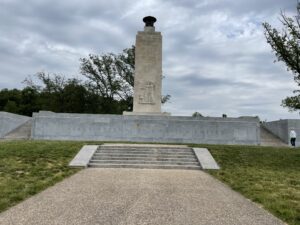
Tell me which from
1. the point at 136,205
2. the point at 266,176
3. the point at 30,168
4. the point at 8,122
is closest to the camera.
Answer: the point at 136,205

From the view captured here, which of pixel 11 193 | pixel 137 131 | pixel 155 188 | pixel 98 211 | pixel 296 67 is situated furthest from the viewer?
pixel 137 131

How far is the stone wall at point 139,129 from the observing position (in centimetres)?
2378

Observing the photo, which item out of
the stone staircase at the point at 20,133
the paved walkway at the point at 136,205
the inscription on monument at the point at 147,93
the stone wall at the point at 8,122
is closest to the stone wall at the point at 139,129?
the stone staircase at the point at 20,133

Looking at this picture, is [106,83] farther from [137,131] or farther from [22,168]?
[22,168]

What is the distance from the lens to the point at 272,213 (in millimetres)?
6906

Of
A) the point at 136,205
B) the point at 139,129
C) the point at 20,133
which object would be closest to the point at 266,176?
the point at 136,205

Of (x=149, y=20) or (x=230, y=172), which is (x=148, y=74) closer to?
(x=149, y=20)

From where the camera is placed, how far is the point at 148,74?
25922 mm

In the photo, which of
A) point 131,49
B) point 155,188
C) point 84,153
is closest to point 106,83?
point 131,49

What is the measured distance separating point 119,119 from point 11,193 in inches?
618

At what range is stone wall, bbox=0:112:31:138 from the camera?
993 inches

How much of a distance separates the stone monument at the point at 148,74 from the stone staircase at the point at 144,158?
8.22 meters

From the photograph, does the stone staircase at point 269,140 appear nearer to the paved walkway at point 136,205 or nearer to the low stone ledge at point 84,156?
the low stone ledge at point 84,156

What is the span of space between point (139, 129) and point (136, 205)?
16.6 m
